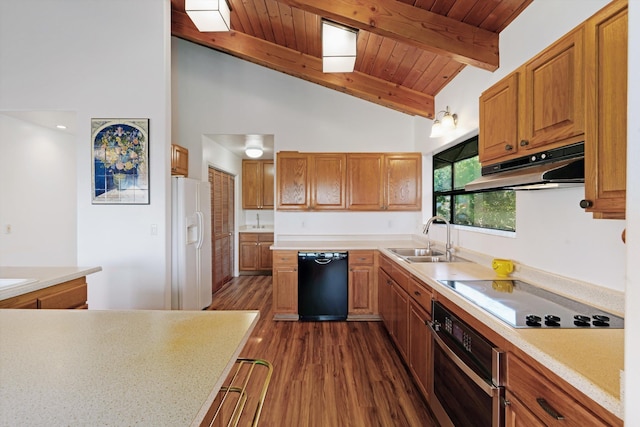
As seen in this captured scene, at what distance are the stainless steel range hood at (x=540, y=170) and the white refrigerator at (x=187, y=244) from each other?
2.71m

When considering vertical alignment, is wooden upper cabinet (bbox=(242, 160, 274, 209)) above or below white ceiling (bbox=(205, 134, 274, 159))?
below

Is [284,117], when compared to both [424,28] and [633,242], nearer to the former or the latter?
[424,28]

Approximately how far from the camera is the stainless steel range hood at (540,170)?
1136 millimetres

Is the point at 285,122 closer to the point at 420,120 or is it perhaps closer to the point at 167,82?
the point at 167,82

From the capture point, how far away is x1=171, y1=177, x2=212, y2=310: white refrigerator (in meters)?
3.05

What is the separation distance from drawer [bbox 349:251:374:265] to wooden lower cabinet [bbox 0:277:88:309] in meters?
2.42

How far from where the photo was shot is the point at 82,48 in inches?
109

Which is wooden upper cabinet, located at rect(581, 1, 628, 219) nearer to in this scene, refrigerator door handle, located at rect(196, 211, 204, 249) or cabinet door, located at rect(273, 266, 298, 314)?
cabinet door, located at rect(273, 266, 298, 314)

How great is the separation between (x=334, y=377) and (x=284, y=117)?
10.2 ft

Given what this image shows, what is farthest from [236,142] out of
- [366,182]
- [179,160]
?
[366,182]

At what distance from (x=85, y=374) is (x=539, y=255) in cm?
218

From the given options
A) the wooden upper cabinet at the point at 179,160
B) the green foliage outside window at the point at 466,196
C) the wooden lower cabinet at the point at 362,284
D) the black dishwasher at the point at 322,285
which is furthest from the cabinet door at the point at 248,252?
the green foliage outside window at the point at 466,196

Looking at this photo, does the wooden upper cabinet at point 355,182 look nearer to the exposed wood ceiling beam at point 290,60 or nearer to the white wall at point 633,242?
the exposed wood ceiling beam at point 290,60

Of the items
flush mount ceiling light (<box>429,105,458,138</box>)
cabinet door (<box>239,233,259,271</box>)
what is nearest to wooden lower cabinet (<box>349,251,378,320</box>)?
flush mount ceiling light (<box>429,105,458,138</box>)
